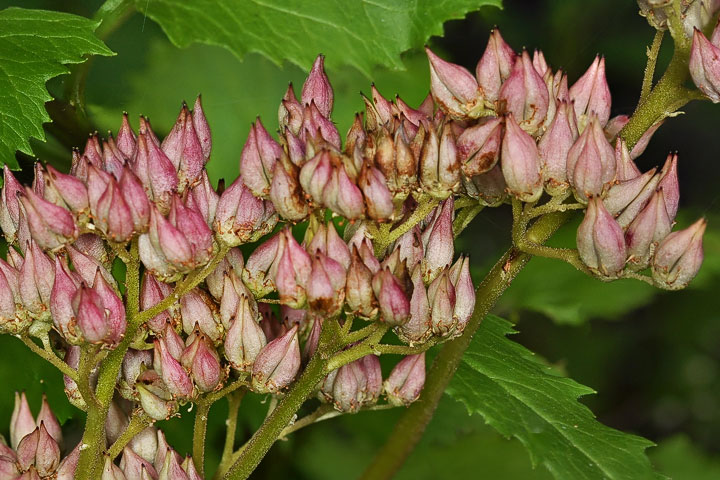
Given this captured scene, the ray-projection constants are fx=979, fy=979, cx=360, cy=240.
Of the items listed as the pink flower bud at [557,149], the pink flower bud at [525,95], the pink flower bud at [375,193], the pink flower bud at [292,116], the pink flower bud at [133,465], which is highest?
the pink flower bud at [525,95]

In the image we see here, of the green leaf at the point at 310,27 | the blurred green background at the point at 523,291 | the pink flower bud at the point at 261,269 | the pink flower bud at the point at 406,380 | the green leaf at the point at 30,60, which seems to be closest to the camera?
the pink flower bud at the point at 261,269

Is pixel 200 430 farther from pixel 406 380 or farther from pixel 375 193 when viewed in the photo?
pixel 375 193

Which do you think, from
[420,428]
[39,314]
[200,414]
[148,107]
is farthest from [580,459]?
[148,107]

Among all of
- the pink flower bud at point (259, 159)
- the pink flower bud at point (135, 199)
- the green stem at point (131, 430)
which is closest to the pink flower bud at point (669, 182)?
the pink flower bud at point (259, 159)

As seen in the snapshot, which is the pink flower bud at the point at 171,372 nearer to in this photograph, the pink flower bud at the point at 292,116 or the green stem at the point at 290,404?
the green stem at the point at 290,404

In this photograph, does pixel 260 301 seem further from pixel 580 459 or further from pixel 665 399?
pixel 665 399

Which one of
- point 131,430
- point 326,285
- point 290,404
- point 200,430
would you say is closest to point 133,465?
point 131,430
